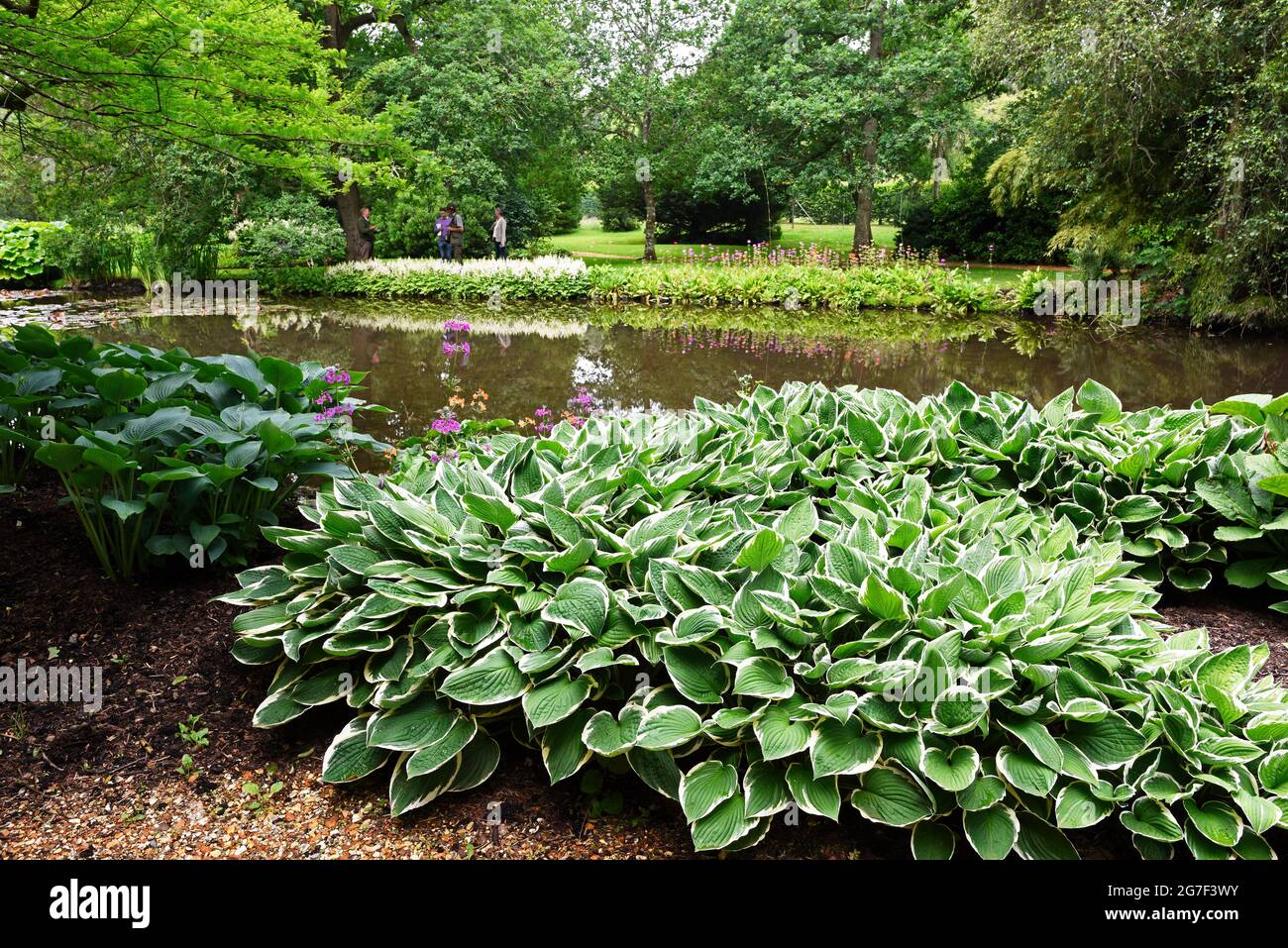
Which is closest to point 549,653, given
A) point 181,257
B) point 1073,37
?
point 1073,37

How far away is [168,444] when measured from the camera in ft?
10.1

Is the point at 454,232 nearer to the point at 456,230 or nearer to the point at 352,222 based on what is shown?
the point at 456,230

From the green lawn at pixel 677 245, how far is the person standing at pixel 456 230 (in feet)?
10.7

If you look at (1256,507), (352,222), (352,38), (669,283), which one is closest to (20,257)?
(352,222)

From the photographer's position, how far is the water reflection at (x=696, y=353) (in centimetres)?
784

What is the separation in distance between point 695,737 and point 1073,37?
12156 millimetres

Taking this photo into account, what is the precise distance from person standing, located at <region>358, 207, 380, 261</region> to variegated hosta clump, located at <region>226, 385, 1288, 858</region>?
18521 mm

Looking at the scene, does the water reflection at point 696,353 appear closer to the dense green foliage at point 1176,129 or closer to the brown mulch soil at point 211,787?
the dense green foliage at point 1176,129

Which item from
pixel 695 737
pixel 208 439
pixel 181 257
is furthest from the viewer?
pixel 181 257

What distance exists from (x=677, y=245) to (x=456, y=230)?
7852mm

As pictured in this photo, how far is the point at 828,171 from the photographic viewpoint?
18.7m

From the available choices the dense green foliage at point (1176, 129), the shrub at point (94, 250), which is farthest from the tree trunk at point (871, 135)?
the shrub at point (94, 250)

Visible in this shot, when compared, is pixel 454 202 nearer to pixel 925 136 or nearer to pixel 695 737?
pixel 925 136

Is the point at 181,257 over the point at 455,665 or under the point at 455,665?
over
